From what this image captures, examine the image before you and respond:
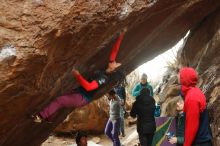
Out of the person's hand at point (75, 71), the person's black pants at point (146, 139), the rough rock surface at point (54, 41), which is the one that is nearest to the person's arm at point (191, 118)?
the rough rock surface at point (54, 41)

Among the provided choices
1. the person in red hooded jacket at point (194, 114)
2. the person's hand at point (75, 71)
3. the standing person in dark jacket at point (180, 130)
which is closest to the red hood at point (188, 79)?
the person in red hooded jacket at point (194, 114)

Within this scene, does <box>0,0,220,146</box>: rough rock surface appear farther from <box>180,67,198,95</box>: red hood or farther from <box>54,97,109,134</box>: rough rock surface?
<box>54,97,109,134</box>: rough rock surface

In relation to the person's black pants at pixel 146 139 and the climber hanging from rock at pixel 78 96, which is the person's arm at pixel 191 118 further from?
the person's black pants at pixel 146 139

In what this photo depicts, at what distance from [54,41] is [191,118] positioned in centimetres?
232

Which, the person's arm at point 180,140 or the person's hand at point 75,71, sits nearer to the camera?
the person's arm at point 180,140

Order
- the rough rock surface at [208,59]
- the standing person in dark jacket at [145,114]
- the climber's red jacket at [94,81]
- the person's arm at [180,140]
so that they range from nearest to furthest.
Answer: the person's arm at [180,140] → the climber's red jacket at [94,81] → the rough rock surface at [208,59] → the standing person in dark jacket at [145,114]

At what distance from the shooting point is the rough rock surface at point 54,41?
5355mm

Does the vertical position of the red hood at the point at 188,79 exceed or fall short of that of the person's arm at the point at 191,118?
it exceeds it

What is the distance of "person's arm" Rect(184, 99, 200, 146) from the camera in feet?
18.3

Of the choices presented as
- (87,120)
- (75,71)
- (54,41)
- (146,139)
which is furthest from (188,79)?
(87,120)

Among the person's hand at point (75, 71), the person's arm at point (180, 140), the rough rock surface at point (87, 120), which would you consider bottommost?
the rough rock surface at point (87, 120)

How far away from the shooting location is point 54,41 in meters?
5.62

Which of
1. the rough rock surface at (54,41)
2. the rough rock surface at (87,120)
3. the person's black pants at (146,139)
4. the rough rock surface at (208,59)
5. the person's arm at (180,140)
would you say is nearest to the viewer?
the rough rock surface at (54,41)

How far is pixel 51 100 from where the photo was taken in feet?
23.4
